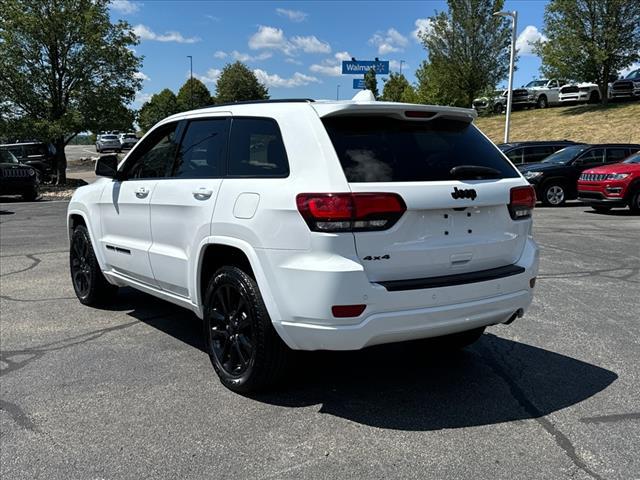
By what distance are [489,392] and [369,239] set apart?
58.5 inches

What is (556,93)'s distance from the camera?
36.7 m

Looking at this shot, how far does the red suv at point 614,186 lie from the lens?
14.1 metres

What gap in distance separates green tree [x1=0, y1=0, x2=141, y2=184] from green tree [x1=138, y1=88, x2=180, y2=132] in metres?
40.5

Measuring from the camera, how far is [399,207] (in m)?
3.29

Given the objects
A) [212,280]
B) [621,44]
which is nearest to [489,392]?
[212,280]

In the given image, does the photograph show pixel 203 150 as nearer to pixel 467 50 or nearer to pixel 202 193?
pixel 202 193

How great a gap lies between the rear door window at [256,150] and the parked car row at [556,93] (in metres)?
33.4

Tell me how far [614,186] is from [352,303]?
13078 mm

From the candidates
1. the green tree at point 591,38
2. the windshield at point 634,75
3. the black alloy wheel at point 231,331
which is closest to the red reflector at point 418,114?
the black alloy wheel at point 231,331

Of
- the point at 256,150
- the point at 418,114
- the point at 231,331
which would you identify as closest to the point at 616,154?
the point at 418,114

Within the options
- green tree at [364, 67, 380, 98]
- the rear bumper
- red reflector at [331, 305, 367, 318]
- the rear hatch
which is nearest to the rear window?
the rear hatch

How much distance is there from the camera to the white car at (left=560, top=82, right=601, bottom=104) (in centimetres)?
3412

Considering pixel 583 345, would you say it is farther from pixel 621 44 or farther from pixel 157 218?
pixel 621 44

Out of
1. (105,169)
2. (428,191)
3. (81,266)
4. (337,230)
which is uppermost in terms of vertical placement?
(105,169)
